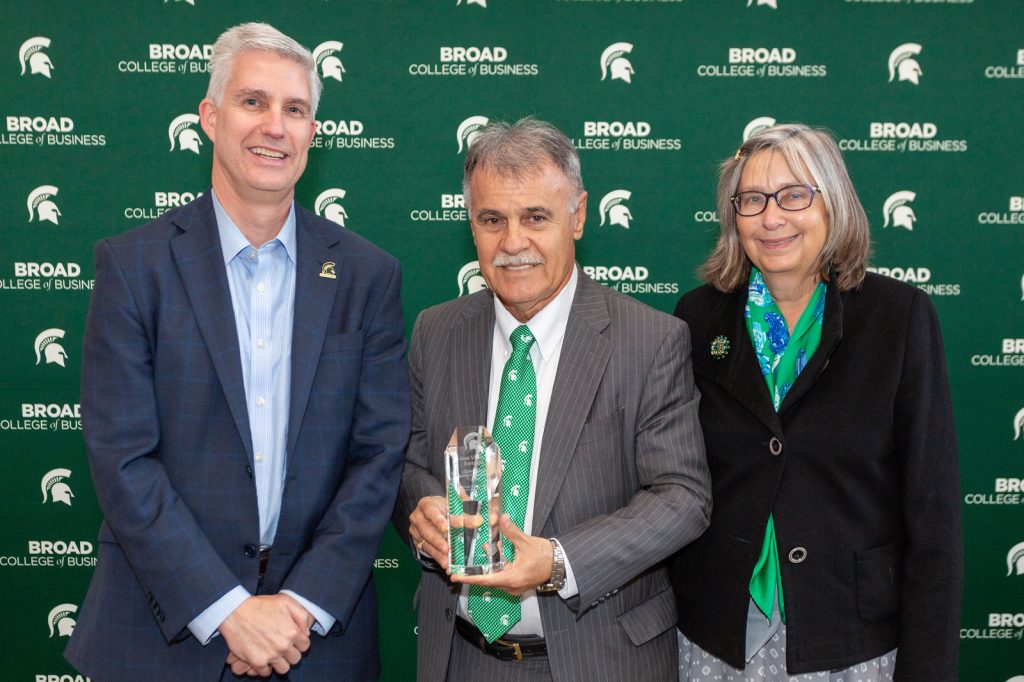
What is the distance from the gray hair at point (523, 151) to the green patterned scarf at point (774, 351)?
0.57 meters

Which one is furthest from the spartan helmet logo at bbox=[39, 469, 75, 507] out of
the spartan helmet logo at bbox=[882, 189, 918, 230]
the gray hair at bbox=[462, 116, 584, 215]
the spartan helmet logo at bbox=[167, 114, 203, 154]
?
the spartan helmet logo at bbox=[882, 189, 918, 230]

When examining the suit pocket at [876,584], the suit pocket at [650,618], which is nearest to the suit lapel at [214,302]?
the suit pocket at [650,618]

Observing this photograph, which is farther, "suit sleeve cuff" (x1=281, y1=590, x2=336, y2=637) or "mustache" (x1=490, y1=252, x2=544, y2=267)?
"mustache" (x1=490, y1=252, x2=544, y2=267)

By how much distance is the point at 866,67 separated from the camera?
4.22 metres

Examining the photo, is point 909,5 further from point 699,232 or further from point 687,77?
point 699,232

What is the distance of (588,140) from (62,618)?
3632 mm

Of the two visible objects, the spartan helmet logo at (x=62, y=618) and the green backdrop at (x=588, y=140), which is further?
the spartan helmet logo at (x=62, y=618)

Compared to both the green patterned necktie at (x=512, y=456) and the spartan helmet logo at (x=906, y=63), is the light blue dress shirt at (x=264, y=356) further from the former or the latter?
the spartan helmet logo at (x=906, y=63)

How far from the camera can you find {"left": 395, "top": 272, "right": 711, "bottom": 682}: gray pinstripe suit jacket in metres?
2.06

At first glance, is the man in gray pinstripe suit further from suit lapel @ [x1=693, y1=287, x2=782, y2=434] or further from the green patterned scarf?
the green patterned scarf

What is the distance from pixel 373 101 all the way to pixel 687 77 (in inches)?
61.1

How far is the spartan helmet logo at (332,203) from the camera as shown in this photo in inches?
170

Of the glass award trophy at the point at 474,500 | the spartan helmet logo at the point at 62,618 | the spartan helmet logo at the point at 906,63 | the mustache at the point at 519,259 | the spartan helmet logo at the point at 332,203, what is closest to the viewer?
the glass award trophy at the point at 474,500

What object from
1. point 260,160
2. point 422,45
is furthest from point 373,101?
point 260,160
